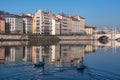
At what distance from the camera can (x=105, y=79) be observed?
12.9m

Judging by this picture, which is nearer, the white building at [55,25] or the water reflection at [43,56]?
the water reflection at [43,56]

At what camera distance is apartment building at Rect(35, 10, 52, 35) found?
7893cm

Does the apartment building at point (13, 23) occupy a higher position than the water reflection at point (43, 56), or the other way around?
the apartment building at point (13, 23)

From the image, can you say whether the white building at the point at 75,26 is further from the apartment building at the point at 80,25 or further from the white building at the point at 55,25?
the white building at the point at 55,25

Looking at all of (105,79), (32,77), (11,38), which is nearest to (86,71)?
(105,79)

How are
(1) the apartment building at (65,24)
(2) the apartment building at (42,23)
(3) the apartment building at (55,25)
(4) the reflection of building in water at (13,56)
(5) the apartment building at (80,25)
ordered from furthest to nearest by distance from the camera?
(5) the apartment building at (80,25)
(1) the apartment building at (65,24)
(3) the apartment building at (55,25)
(2) the apartment building at (42,23)
(4) the reflection of building in water at (13,56)

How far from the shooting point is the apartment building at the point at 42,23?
78.9 m

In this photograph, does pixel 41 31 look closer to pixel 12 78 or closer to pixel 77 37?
pixel 77 37

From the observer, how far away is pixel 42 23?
79.2 metres

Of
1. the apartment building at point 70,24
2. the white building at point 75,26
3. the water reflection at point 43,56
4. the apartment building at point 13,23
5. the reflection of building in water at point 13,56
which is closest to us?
the water reflection at point 43,56

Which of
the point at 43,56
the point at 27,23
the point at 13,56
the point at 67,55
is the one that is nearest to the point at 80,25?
the point at 27,23

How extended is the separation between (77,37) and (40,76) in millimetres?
66185

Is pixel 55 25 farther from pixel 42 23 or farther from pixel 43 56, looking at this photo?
pixel 43 56

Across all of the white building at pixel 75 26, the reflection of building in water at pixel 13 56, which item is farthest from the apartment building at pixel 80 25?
the reflection of building in water at pixel 13 56
